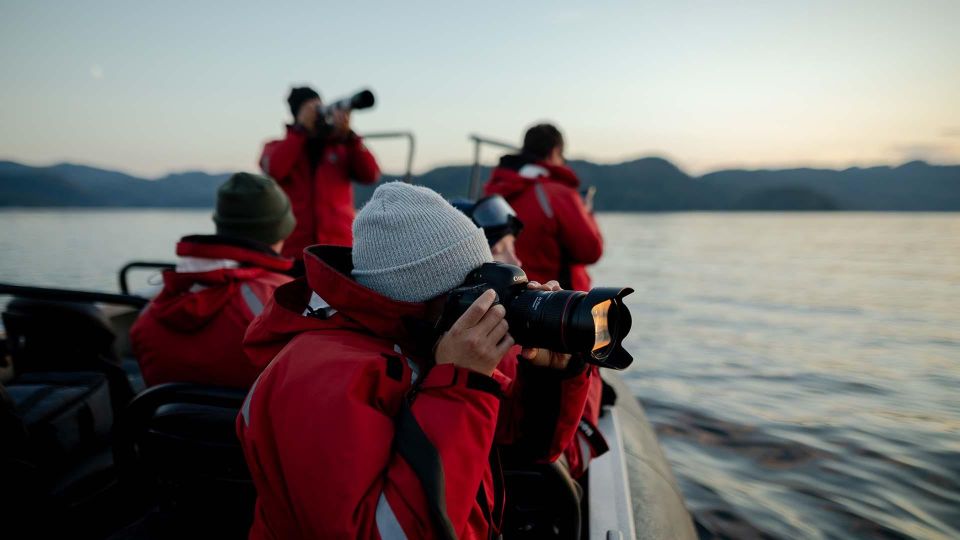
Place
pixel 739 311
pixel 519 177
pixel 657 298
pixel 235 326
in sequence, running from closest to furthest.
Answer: pixel 235 326 → pixel 519 177 → pixel 739 311 → pixel 657 298

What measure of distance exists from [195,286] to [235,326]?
0.25m

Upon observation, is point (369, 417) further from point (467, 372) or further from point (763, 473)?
point (763, 473)

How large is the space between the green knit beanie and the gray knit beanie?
1341 mm

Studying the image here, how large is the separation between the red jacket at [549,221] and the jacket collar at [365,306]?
248 centimetres

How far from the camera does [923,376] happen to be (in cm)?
845

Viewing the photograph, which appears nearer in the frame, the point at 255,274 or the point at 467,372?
the point at 467,372

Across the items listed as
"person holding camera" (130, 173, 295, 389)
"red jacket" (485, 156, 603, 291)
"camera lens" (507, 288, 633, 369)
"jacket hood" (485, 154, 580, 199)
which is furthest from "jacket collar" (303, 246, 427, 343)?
"jacket hood" (485, 154, 580, 199)

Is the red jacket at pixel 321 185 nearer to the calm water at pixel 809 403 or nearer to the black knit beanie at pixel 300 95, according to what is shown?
the black knit beanie at pixel 300 95

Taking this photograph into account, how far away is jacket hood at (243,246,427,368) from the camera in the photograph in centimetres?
135

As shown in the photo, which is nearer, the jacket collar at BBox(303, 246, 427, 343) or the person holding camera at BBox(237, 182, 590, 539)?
the person holding camera at BBox(237, 182, 590, 539)

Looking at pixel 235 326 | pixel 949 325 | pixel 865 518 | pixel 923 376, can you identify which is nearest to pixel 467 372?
pixel 235 326

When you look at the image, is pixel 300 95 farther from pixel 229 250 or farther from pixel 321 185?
pixel 229 250

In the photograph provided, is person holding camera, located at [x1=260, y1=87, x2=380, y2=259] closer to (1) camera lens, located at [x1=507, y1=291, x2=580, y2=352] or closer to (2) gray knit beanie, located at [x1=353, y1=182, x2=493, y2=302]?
(2) gray knit beanie, located at [x1=353, y1=182, x2=493, y2=302]

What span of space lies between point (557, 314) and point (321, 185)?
11.4 ft
